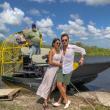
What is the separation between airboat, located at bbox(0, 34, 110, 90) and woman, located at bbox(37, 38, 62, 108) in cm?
236

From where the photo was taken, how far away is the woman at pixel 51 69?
8695 mm

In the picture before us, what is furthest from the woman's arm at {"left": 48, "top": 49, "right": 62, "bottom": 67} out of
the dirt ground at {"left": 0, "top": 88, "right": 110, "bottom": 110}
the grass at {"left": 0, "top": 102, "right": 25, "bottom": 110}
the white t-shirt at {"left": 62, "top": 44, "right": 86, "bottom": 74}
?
the grass at {"left": 0, "top": 102, "right": 25, "bottom": 110}

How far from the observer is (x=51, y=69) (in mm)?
8891

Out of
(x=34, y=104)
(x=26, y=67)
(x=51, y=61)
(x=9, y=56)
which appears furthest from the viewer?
(x=9, y=56)

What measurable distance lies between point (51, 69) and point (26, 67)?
5232 mm

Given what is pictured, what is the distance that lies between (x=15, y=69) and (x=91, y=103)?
585cm

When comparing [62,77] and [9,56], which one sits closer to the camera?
[62,77]

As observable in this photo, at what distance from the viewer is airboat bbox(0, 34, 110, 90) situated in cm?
1200

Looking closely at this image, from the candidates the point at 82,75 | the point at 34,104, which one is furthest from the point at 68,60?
A: the point at 82,75

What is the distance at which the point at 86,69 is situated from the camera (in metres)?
11.7

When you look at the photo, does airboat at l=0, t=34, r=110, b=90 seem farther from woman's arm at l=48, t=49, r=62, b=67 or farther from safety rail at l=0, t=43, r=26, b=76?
woman's arm at l=48, t=49, r=62, b=67

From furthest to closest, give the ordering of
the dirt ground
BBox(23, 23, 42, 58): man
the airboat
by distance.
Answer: BBox(23, 23, 42, 58): man → the airboat → the dirt ground

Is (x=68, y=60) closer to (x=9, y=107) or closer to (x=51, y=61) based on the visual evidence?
(x=51, y=61)

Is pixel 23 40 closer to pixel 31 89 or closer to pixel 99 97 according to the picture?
pixel 31 89
